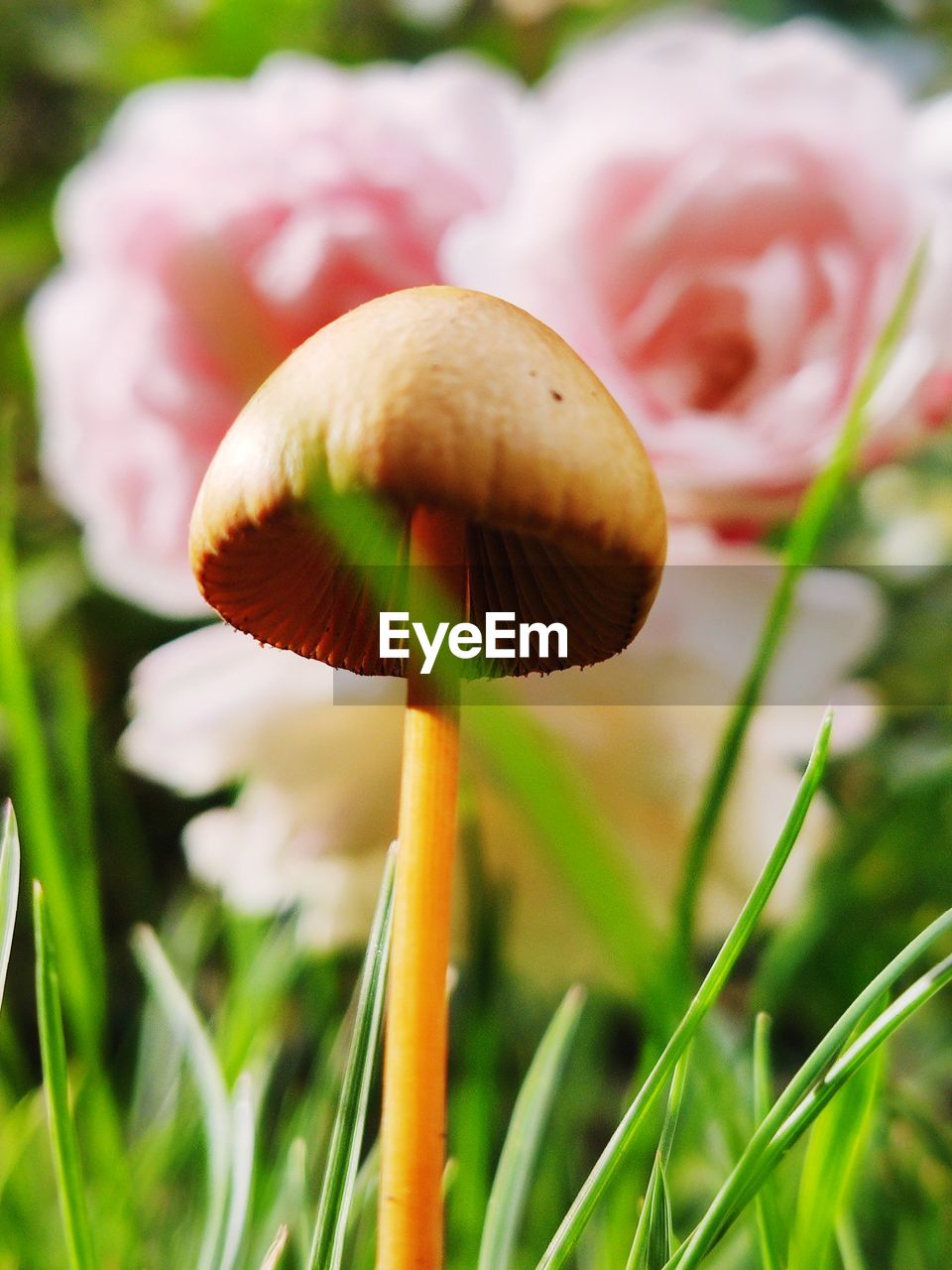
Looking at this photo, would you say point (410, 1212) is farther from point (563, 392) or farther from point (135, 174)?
point (135, 174)

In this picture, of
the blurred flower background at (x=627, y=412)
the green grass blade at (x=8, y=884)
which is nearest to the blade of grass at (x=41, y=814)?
the blurred flower background at (x=627, y=412)

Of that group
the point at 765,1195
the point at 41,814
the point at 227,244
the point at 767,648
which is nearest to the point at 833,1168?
the point at 765,1195

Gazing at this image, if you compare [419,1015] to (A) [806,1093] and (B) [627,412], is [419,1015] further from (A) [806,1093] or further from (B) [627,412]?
(B) [627,412]

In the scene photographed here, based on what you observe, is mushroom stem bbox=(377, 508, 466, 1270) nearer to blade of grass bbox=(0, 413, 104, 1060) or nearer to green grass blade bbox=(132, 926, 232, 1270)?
green grass blade bbox=(132, 926, 232, 1270)

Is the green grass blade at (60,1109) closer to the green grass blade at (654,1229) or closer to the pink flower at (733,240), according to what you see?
the green grass blade at (654,1229)

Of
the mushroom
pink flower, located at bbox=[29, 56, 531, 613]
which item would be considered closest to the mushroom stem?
the mushroom
